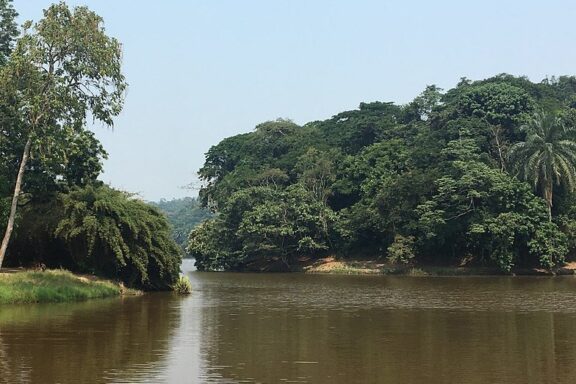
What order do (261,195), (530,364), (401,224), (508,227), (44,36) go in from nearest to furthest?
(530,364)
(44,36)
(508,227)
(401,224)
(261,195)

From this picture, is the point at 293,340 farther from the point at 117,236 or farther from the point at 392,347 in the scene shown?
the point at 117,236

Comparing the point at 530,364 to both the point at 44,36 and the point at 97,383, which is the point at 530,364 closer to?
the point at 97,383

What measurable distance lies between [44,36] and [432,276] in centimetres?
3565

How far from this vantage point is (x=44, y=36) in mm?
29562

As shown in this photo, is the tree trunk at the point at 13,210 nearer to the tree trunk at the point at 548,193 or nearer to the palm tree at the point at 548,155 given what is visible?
the palm tree at the point at 548,155

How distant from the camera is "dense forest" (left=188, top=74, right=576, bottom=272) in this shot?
5481 centimetres

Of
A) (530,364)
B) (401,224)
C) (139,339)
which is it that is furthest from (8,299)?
(401,224)

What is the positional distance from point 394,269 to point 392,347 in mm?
42581

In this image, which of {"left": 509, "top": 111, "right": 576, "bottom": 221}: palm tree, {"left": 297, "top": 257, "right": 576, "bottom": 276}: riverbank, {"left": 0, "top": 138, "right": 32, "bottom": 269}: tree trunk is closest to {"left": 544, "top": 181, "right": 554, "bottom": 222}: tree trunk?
{"left": 509, "top": 111, "right": 576, "bottom": 221}: palm tree

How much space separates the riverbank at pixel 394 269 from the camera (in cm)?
5478

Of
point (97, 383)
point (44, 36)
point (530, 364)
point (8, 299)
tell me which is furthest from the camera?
point (44, 36)

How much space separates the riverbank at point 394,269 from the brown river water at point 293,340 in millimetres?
22807

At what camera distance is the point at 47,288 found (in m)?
28.1

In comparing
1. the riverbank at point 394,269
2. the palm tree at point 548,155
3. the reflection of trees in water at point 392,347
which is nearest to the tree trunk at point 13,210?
the reflection of trees in water at point 392,347
